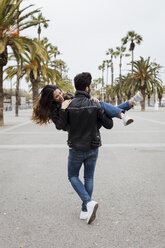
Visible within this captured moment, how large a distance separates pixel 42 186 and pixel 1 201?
0.88 metres

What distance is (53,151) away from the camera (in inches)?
335

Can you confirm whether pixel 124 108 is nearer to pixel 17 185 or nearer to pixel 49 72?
pixel 17 185

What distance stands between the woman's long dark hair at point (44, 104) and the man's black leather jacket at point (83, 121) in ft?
0.88

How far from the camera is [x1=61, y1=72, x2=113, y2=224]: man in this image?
2.93m

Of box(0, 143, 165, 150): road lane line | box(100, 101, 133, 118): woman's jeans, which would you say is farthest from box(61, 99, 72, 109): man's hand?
box(0, 143, 165, 150): road lane line

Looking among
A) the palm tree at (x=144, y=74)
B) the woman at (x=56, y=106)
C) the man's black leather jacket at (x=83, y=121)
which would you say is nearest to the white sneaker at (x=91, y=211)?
the man's black leather jacket at (x=83, y=121)

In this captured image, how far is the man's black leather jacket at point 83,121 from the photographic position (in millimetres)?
2922

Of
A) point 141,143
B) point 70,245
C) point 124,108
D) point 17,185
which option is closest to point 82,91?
point 124,108

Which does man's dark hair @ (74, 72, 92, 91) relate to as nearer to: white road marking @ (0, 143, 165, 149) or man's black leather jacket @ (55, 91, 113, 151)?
man's black leather jacket @ (55, 91, 113, 151)

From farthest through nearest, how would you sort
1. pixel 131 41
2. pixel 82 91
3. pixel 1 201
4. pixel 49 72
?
pixel 131 41 → pixel 49 72 → pixel 1 201 → pixel 82 91

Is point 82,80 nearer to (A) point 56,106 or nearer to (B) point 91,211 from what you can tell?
(A) point 56,106

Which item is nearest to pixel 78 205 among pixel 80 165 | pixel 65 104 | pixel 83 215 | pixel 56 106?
pixel 83 215

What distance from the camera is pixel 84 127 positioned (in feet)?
9.80

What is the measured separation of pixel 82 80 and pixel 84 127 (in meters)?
0.48
